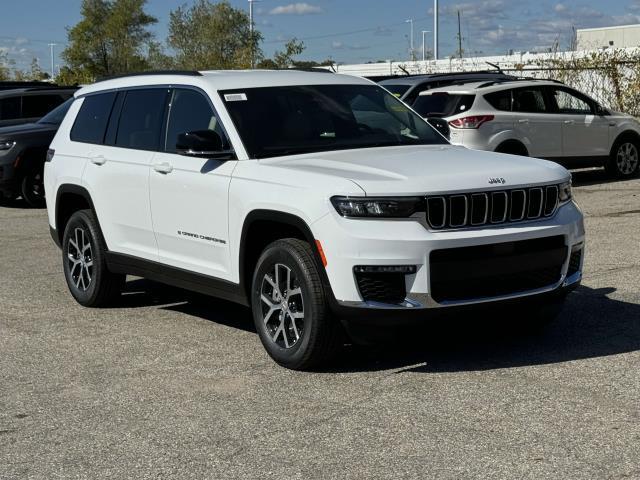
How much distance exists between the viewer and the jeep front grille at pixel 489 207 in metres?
6.06

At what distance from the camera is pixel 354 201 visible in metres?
5.98

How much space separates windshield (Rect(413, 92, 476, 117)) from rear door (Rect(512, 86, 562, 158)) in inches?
32.7

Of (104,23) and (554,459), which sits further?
(104,23)

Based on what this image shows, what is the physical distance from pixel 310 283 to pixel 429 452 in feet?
4.93

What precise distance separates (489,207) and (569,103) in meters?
11.2

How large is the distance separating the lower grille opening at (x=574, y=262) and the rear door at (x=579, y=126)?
10.1 metres

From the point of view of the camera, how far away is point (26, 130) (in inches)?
681

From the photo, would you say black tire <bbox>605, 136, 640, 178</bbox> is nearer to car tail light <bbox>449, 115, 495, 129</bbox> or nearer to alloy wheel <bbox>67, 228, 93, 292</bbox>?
car tail light <bbox>449, 115, 495, 129</bbox>

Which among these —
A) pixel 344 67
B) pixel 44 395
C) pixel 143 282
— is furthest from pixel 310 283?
pixel 344 67

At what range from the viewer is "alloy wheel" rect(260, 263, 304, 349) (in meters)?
6.42

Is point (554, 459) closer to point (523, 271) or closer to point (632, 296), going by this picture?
point (523, 271)

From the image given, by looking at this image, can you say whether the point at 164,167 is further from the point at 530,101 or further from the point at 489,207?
the point at 530,101

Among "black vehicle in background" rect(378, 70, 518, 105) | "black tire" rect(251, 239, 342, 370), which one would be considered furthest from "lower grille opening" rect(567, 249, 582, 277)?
"black vehicle in background" rect(378, 70, 518, 105)

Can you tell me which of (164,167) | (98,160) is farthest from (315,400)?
(98,160)
